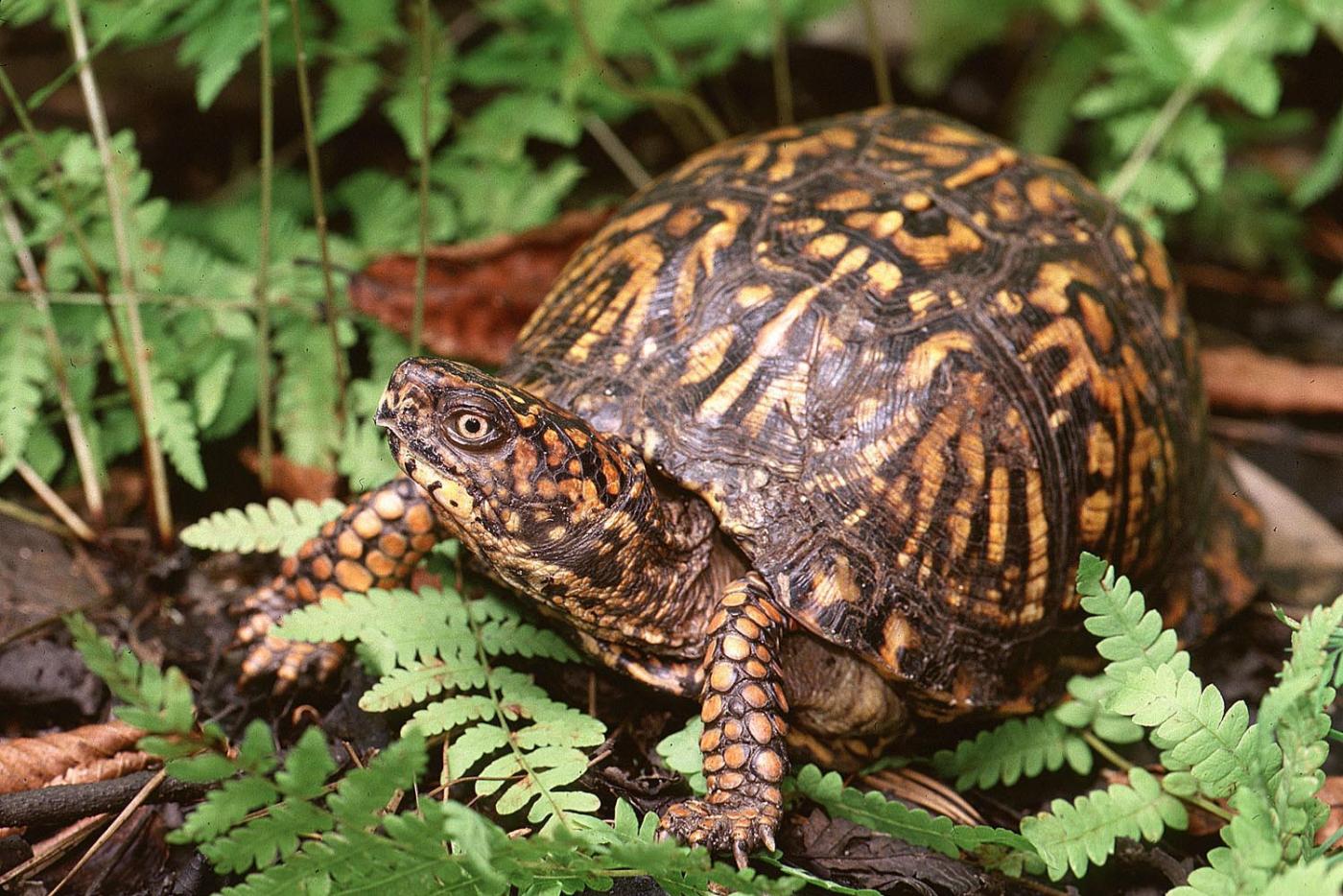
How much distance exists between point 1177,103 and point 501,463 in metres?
2.96

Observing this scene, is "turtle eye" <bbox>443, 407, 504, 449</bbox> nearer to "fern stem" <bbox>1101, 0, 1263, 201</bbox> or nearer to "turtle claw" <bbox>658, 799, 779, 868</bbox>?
"turtle claw" <bbox>658, 799, 779, 868</bbox>

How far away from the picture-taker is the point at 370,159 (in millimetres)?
4723

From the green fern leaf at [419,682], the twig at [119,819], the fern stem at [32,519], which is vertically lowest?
the twig at [119,819]

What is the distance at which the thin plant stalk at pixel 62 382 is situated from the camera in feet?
10.0

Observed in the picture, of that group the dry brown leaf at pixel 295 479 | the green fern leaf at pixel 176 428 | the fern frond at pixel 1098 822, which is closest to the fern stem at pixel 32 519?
the green fern leaf at pixel 176 428

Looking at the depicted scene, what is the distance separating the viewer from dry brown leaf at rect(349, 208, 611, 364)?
133 inches

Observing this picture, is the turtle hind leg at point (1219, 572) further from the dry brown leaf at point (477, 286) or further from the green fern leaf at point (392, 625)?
the dry brown leaf at point (477, 286)

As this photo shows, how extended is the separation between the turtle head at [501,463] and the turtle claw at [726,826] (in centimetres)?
55

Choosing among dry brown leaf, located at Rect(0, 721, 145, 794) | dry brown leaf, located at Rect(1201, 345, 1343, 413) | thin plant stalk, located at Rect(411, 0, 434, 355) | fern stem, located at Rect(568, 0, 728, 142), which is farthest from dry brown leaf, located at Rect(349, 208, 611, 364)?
dry brown leaf, located at Rect(1201, 345, 1343, 413)

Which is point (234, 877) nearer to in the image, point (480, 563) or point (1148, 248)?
point (480, 563)

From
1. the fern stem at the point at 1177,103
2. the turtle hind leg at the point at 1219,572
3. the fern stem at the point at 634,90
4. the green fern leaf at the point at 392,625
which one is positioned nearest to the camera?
the green fern leaf at the point at 392,625

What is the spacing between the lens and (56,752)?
242 cm

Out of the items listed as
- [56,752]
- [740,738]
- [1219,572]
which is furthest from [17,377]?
[1219,572]

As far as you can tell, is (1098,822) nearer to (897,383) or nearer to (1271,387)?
(897,383)
